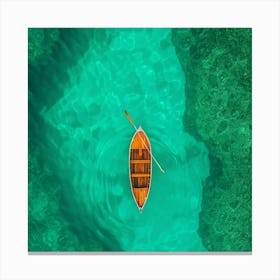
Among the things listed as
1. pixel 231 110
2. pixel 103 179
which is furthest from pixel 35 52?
pixel 231 110

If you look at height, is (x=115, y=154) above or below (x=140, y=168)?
above

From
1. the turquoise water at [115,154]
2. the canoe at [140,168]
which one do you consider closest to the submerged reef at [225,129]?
the turquoise water at [115,154]

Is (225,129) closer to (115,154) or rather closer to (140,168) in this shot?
(140,168)

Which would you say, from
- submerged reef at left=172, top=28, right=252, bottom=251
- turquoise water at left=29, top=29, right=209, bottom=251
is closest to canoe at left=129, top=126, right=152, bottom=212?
turquoise water at left=29, top=29, right=209, bottom=251

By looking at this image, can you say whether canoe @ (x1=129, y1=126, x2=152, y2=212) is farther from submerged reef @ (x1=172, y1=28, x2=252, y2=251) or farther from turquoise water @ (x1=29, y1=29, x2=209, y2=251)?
submerged reef @ (x1=172, y1=28, x2=252, y2=251)

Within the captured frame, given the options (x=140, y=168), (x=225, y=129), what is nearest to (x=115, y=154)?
(x=140, y=168)

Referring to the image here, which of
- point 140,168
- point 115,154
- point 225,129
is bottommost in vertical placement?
point 140,168
